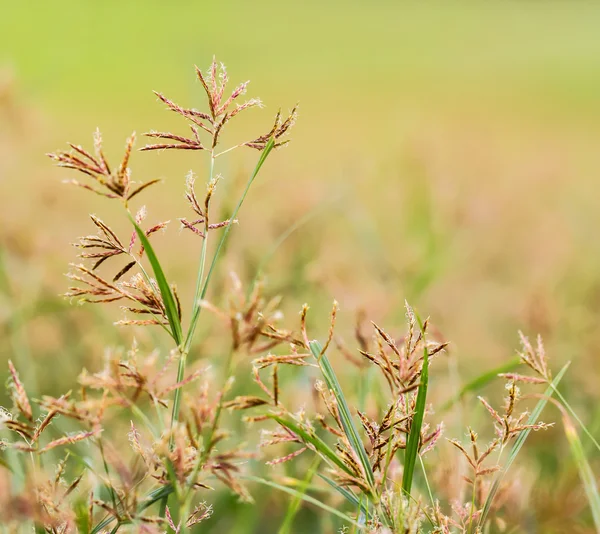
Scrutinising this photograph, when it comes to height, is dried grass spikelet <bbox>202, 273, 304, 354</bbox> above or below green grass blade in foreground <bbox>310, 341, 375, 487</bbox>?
above

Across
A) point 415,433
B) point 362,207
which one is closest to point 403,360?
point 415,433

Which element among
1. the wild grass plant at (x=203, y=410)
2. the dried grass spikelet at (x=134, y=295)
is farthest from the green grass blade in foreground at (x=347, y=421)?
the dried grass spikelet at (x=134, y=295)

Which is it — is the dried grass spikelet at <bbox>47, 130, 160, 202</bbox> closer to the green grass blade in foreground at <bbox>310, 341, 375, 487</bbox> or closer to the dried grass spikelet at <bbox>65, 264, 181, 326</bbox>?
the dried grass spikelet at <bbox>65, 264, 181, 326</bbox>

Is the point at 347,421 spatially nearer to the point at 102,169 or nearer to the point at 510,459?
the point at 510,459

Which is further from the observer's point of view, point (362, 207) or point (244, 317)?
point (362, 207)

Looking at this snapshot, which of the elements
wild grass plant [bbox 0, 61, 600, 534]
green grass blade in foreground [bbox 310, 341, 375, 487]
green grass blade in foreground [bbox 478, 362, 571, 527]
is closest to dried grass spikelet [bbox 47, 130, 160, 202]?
wild grass plant [bbox 0, 61, 600, 534]

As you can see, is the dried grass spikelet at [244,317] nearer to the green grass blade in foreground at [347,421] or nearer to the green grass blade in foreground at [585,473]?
the green grass blade in foreground at [347,421]

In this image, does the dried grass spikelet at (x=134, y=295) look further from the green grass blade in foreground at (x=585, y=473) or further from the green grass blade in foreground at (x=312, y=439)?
the green grass blade in foreground at (x=585, y=473)

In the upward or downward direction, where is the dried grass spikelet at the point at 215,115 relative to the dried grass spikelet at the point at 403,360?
upward

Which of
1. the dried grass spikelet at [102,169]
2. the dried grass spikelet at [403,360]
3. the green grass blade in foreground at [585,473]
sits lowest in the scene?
the green grass blade in foreground at [585,473]

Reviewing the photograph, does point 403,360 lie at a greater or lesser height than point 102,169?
lesser

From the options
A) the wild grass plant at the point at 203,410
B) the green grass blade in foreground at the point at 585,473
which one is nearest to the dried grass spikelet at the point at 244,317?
the wild grass plant at the point at 203,410

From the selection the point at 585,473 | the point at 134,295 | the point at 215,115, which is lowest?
the point at 585,473

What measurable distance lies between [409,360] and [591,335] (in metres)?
1.30
